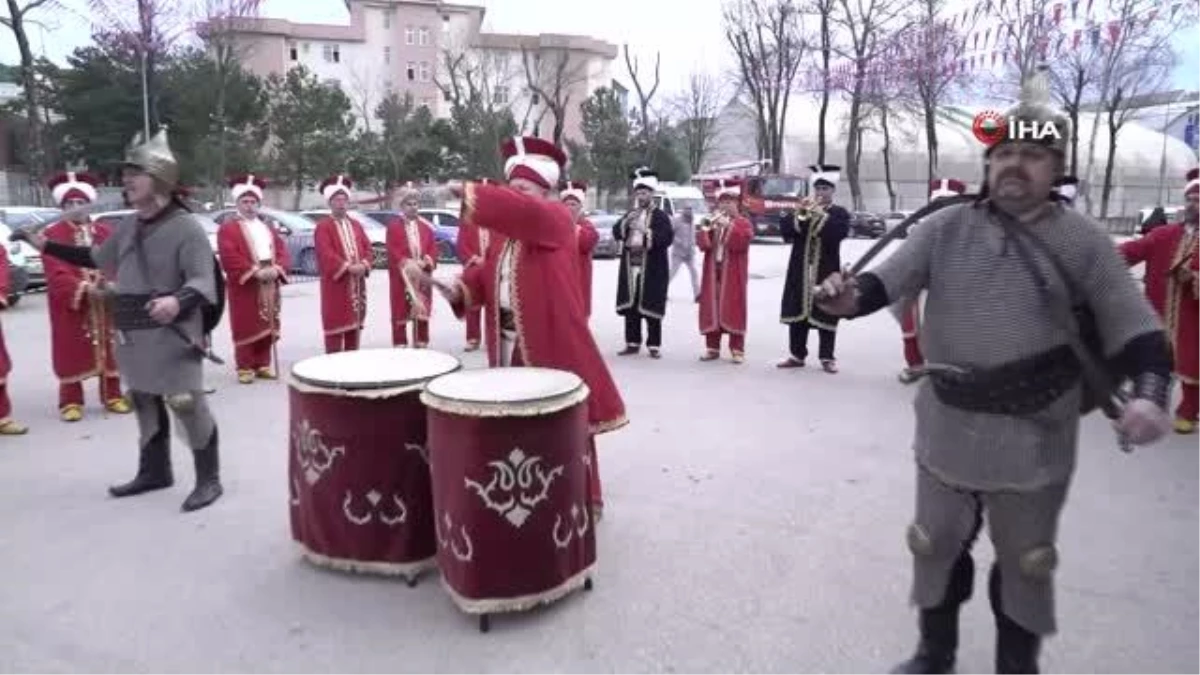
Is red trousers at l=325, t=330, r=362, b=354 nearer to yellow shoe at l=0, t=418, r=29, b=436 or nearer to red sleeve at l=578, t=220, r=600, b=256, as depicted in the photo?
red sleeve at l=578, t=220, r=600, b=256

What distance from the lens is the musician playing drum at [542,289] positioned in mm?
3889

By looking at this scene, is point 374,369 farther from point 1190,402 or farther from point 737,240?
point 737,240

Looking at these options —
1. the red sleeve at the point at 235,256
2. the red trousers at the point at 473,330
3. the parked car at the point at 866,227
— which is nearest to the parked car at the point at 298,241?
the red trousers at the point at 473,330

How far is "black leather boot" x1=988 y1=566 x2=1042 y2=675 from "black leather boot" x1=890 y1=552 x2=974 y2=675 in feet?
0.37

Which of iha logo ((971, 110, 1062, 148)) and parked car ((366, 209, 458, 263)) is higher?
iha logo ((971, 110, 1062, 148))

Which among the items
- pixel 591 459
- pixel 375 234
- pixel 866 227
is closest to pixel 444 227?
pixel 375 234

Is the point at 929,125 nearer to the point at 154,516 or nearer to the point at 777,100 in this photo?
the point at 777,100

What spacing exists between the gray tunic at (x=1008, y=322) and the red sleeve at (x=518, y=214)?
5.34ft

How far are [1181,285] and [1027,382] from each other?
4393 mm

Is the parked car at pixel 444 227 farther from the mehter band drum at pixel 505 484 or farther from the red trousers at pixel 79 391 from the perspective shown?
the mehter band drum at pixel 505 484

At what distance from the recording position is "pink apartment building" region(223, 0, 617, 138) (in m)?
53.1

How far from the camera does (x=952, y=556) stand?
282 cm

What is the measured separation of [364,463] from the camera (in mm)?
3572

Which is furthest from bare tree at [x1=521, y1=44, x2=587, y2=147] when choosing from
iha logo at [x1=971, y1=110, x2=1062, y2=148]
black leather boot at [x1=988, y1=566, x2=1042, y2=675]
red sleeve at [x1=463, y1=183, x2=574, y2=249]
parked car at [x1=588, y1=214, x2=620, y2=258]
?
black leather boot at [x1=988, y1=566, x2=1042, y2=675]
